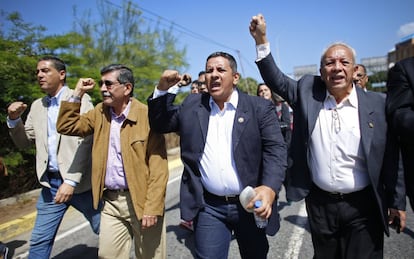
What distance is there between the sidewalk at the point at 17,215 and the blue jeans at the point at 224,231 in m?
3.63

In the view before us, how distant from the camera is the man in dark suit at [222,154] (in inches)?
90.4

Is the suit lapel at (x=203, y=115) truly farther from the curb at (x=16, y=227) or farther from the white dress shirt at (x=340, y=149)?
the curb at (x=16, y=227)

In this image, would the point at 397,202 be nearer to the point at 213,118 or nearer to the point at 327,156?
the point at 327,156

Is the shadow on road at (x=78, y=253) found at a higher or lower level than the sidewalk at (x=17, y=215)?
lower

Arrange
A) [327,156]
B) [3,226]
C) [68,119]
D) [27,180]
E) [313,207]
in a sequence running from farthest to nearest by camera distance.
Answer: [27,180]
[3,226]
[68,119]
[313,207]
[327,156]

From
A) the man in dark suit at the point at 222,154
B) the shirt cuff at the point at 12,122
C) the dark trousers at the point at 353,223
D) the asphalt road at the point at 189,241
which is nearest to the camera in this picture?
the dark trousers at the point at 353,223

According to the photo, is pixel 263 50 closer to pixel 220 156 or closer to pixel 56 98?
pixel 220 156

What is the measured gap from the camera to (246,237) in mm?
2402

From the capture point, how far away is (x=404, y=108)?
2.00 m

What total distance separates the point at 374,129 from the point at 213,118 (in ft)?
3.66

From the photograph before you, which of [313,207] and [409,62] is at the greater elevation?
[409,62]

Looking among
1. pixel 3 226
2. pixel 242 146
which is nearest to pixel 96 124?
pixel 242 146

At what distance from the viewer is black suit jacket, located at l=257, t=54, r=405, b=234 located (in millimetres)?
2090

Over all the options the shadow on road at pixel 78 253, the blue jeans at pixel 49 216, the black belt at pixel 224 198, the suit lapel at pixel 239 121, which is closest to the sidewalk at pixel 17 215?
the shadow on road at pixel 78 253
